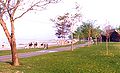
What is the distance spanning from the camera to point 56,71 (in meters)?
19.8

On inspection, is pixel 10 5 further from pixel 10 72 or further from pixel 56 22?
pixel 56 22

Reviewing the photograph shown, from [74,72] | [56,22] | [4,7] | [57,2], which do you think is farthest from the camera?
[56,22]

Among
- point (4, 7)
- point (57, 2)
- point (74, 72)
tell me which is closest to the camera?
point (74, 72)

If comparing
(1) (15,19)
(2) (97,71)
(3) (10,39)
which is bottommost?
(2) (97,71)

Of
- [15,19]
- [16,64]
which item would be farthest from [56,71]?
[15,19]

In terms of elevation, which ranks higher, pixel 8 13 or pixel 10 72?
pixel 8 13

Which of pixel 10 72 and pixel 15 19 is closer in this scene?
pixel 10 72

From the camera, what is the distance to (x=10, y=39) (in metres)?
26.4

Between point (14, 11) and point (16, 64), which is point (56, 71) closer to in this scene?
point (16, 64)

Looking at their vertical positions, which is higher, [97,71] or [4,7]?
[4,7]

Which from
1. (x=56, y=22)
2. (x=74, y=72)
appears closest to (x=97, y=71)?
(x=74, y=72)

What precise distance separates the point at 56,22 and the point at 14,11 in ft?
197

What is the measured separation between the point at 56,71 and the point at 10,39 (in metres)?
7.97

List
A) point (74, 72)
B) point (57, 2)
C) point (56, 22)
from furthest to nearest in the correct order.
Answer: point (56, 22) → point (57, 2) → point (74, 72)
